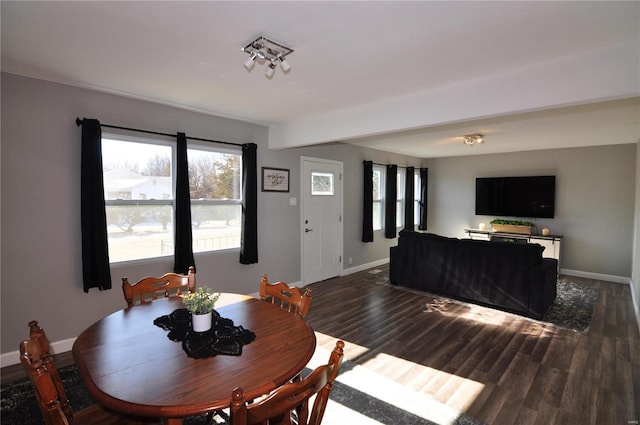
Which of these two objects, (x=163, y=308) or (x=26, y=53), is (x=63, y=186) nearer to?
(x=26, y=53)

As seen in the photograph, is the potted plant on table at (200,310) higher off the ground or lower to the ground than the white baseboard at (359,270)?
higher

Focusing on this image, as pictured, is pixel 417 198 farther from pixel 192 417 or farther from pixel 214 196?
pixel 192 417

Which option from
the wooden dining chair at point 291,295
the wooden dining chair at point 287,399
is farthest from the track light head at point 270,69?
the wooden dining chair at point 287,399

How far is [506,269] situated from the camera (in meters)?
4.05

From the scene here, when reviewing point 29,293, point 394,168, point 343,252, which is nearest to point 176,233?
point 29,293

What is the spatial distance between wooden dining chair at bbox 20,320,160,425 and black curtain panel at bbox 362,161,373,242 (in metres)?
5.07

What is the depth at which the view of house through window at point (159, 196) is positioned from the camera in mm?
3268

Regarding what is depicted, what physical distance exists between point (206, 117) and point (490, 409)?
12.9 feet

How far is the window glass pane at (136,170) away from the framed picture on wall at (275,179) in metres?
1.29

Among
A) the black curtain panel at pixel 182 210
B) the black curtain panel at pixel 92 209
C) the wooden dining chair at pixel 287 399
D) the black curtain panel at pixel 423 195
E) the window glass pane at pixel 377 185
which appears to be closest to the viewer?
the wooden dining chair at pixel 287 399

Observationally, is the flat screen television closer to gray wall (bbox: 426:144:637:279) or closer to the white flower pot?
gray wall (bbox: 426:144:637:279)

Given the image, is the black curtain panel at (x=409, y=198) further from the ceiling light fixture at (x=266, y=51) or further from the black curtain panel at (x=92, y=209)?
the black curtain panel at (x=92, y=209)

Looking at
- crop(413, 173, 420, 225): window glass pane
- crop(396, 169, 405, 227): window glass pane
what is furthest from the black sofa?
crop(413, 173, 420, 225): window glass pane

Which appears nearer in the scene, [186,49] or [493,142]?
[186,49]
